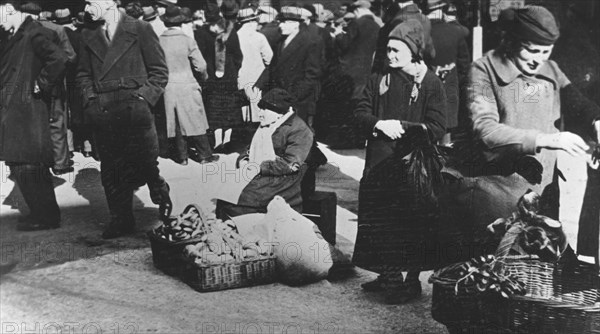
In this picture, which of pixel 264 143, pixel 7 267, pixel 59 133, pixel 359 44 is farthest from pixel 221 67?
pixel 7 267

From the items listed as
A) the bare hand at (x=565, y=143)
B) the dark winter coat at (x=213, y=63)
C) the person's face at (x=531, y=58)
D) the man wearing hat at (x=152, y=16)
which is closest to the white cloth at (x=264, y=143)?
the dark winter coat at (x=213, y=63)

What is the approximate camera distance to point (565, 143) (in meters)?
4.01

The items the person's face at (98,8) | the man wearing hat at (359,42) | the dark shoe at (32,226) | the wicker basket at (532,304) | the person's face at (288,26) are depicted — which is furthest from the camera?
the man wearing hat at (359,42)

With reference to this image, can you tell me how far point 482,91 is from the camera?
161 inches

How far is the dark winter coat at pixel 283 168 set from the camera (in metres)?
4.32

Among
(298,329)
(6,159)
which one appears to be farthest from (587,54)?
(6,159)

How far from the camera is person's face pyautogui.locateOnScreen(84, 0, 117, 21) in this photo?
4.16 metres

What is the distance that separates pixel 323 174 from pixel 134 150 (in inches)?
44.1

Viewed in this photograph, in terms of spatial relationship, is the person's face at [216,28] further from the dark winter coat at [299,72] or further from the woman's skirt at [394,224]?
the woman's skirt at [394,224]

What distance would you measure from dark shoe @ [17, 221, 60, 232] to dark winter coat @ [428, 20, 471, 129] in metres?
2.42

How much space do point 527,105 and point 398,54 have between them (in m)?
0.77

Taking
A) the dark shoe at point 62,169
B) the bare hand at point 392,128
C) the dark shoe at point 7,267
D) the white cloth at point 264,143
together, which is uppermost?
the bare hand at point 392,128

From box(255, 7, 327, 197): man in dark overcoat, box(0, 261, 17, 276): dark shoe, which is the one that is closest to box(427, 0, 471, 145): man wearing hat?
box(255, 7, 327, 197): man in dark overcoat

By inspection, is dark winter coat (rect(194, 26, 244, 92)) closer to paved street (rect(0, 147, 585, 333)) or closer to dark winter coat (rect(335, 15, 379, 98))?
paved street (rect(0, 147, 585, 333))
